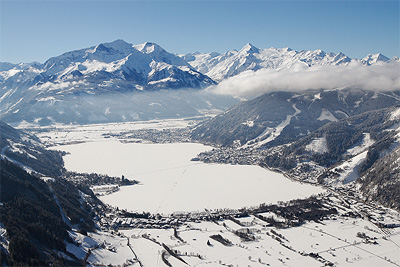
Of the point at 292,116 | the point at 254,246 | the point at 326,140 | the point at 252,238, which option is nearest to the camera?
the point at 254,246

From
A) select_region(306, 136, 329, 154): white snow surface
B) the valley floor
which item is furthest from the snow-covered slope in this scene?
select_region(306, 136, 329, 154): white snow surface

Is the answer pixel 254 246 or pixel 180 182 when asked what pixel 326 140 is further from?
pixel 254 246

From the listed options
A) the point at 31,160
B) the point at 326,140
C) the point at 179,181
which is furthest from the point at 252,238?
the point at 31,160

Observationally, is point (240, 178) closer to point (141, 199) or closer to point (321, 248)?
point (141, 199)

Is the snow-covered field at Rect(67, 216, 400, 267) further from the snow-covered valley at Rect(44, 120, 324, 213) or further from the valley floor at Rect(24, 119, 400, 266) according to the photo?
the snow-covered valley at Rect(44, 120, 324, 213)

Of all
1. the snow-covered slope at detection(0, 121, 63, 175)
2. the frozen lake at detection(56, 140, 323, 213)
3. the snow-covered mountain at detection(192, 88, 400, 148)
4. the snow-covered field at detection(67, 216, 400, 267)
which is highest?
the snow-covered mountain at detection(192, 88, 400, 148)

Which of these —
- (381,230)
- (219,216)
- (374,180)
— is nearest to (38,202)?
(219,216)

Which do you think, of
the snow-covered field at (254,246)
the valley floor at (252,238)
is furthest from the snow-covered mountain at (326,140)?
the snow-covered field at (254,246)

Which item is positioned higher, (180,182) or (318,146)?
(318,146)

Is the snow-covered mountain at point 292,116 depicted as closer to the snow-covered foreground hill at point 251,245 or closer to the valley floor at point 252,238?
the valley floor at point 252,238
